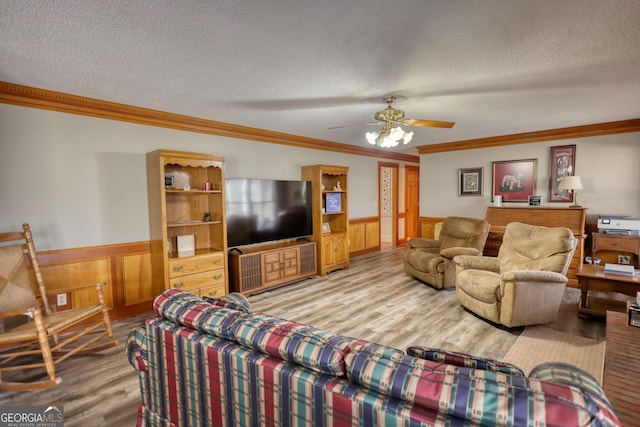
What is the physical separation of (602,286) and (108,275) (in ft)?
17.0

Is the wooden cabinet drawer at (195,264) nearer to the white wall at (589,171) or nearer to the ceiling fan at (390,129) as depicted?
the ceiling fan at (390,129)

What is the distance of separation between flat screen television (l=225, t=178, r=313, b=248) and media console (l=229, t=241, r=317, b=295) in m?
0.19

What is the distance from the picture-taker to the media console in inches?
166

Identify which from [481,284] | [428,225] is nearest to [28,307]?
[481,284]

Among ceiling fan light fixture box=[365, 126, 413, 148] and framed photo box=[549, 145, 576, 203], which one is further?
framed photo box=[549, 145, 576, 203]

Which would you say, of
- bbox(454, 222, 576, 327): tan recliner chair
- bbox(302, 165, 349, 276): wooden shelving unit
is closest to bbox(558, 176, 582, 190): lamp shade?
bbox(454, 222, 576, 327): tan recliner chair

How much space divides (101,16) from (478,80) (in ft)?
9.27

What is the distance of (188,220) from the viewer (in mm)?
3988

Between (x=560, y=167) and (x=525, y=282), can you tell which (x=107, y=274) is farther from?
(x=560, y=167)

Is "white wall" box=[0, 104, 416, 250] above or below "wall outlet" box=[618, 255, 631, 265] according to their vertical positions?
above

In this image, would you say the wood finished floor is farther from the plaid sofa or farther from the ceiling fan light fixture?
the ceiling fan light fixture

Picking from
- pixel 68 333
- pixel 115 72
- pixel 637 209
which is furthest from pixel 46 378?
pixel 637 209

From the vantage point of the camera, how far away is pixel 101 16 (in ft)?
5.71

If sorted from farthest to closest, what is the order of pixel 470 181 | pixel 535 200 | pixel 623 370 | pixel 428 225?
pixel 428 225, pixel 470 181, pixel 535 200, pixel 623 370
